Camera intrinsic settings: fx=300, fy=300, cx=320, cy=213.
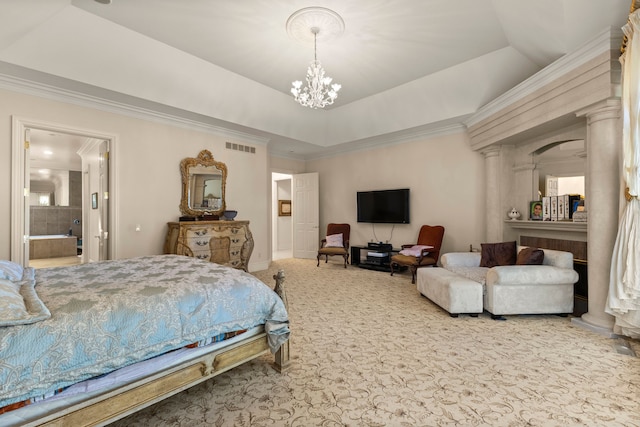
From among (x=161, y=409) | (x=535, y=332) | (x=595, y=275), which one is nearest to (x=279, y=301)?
(x=161, y=409)

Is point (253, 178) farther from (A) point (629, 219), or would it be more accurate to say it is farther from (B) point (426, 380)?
(A) point (629, 219)

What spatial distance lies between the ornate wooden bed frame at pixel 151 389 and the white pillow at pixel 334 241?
444 centimetres

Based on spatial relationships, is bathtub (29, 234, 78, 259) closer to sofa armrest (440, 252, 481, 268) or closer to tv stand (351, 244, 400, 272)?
tv stand (351, 244, 400, 272)

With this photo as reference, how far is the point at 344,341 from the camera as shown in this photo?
9.24ft

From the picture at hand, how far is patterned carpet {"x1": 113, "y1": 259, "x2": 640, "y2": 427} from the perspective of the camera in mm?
1792

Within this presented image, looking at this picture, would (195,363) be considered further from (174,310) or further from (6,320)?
(6,320)

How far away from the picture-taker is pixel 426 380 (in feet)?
7.09

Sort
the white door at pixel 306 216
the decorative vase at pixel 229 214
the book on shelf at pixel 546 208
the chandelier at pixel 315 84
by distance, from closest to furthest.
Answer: the chandelier at pixel 315 84
the book on shelf at pixel 546 208
the decorative vase at pixel 229 214
the white door at pixel 306 216

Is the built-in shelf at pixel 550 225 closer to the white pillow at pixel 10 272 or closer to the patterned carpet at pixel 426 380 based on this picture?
the patterned carpet at pixel 426 380

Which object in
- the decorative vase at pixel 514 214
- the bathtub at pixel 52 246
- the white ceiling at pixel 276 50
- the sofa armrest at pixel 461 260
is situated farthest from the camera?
the bathtub at pixel 52 246

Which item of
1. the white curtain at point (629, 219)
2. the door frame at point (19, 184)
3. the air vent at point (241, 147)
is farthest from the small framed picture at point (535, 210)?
the door frame at point (19, 184)

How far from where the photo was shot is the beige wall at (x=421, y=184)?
211 inches

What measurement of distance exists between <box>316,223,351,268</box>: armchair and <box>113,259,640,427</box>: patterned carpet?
2968mm

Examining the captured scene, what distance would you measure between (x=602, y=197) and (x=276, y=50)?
4061 millimetres
